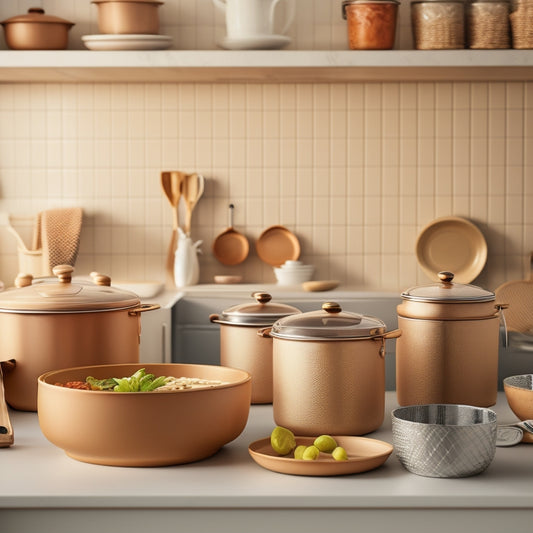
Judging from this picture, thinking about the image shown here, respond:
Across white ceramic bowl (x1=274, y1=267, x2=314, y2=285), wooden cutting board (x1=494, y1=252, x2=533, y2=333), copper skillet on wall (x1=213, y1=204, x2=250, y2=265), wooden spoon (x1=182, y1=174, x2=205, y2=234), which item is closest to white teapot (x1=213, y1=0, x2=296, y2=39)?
wooden spoon (x1=182, y1=174, x2=205, y2=234)

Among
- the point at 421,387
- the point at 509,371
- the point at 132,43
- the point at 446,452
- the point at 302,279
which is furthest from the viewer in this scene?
the point at 302,279

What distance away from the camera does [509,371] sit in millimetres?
3084

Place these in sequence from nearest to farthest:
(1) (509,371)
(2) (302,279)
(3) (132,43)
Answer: (1) (509,371), (3) (132,43), (2) (302,279)

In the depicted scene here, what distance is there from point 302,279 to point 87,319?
7.18 ft

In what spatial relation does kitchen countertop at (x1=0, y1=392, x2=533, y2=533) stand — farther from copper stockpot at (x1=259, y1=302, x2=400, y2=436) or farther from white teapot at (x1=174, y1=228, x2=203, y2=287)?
white teapot at (x1=174, y1=228, x2=203, y2=287)

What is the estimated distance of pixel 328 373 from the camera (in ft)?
4.00

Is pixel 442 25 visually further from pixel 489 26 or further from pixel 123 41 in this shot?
pixel 123 41

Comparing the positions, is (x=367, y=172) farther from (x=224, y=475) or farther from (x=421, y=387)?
(x=224, y=475)

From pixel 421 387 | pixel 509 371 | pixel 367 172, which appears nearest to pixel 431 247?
pixel 367 172

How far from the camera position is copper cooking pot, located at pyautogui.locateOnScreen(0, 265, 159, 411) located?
1433mm

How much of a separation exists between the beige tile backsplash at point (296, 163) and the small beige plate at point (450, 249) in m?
0.05

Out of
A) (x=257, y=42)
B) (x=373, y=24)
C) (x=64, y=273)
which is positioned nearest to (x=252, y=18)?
(x=257, y=42)

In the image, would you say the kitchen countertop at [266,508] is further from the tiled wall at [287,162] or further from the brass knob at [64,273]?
the tiled wall at [287,162]

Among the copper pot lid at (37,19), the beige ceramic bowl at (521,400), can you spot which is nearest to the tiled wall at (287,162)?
the copper pot lid at (37,19)
